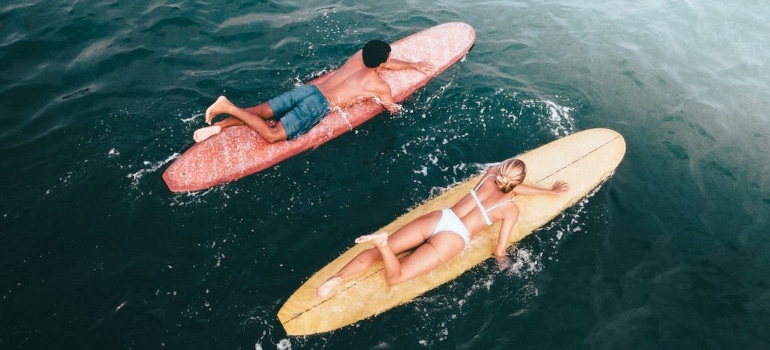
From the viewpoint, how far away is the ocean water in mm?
4164

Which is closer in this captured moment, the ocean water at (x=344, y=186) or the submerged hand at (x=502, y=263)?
the ocean water at (x=344, y=186)

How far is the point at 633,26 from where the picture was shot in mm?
9539

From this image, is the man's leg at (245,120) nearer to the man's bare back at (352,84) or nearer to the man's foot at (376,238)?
the man's bare back at (352,84)

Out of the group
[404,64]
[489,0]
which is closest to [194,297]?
[404,64]

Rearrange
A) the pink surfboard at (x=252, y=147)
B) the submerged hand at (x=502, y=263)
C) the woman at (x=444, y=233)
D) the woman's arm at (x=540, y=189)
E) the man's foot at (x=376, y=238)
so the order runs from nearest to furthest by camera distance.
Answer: the man's foot at (x=376, y=238) < the woman at (x=444, y=233) < the submerged hand at (x=502, y=263) < the woman's arm at (x=540, y=189) < the pink surfboard at (x=252, y=147)

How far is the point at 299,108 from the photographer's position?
18.4 feet

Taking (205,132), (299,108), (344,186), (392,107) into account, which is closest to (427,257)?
(344,186)

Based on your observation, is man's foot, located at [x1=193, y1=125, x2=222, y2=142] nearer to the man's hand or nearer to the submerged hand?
the man's hand

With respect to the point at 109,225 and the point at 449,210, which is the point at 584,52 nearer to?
the point at 449,210

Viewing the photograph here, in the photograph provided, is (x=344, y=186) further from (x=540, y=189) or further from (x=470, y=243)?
(x=540, y=189)

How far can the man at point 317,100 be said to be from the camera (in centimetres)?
539

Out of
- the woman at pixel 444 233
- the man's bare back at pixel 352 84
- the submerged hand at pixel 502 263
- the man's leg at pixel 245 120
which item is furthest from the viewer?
the man's bare back at pixel 352 84

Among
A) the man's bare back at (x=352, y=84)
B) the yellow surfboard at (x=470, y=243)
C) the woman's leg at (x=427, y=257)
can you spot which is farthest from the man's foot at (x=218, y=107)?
the woman's leg at (x=427, y=257)

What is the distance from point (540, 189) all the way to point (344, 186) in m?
2.57
